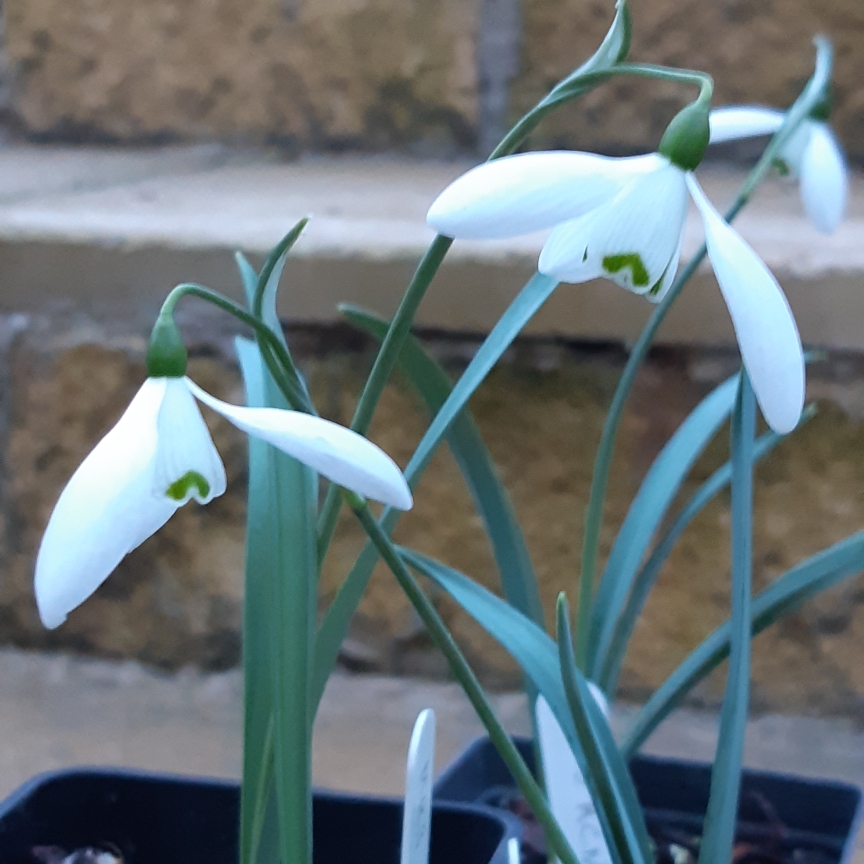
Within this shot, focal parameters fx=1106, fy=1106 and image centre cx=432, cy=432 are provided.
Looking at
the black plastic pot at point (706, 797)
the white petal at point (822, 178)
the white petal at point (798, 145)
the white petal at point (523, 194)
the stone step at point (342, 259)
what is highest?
the stone step at point (342, 259)

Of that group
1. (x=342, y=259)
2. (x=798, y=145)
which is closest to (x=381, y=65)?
(x=342, y=259)

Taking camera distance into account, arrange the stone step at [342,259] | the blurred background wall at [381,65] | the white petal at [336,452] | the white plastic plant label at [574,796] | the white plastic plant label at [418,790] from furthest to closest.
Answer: the blurred background wall at [381,65], the stone step at [342,259], the white plastic plant label at [574,796], the white plastic plant label at [418,790], the white petal at [336,452]

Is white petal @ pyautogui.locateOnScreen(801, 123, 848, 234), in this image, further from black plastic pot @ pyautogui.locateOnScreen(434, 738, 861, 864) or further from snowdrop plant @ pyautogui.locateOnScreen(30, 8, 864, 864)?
black plastic pot @ pyautogui.locateOnScreen(434, 738, 861, 864)

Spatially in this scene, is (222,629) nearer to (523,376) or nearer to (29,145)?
(523,376)

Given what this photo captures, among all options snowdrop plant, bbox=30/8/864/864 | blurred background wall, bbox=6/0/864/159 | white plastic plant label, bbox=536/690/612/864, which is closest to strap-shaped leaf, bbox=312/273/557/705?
snowdrop plant, bbox=30/8/864/864

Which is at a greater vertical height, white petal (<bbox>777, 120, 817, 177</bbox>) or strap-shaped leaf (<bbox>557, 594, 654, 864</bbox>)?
white petal (<bbox>777, 120, 817, 177</bbox>)

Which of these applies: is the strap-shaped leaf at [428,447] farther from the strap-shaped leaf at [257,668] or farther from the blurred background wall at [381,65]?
the blurred background wall at [381,65]

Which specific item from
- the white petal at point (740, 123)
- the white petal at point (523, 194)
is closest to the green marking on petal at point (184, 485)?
the white petal at point (523, 194)
